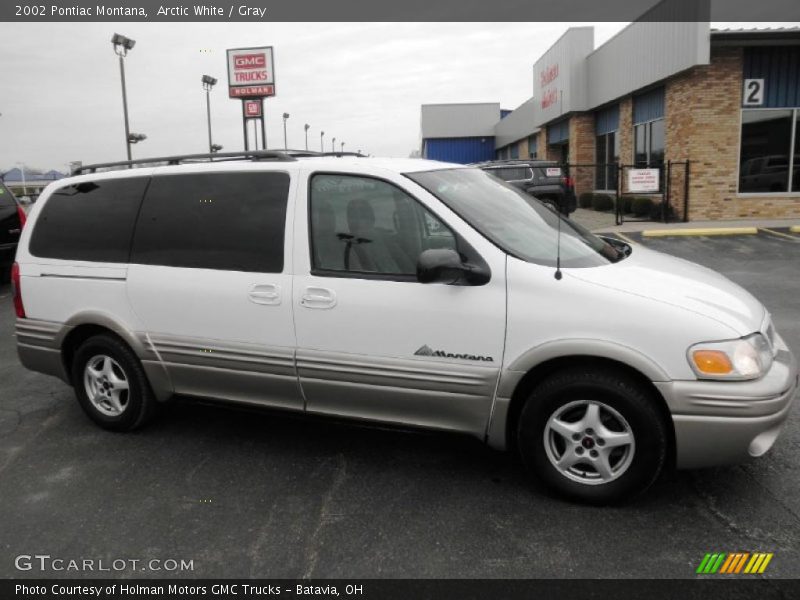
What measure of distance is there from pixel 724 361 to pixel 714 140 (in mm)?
15266

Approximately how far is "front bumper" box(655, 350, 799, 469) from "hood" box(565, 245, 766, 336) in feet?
0.92

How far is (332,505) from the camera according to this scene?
11.1 ft

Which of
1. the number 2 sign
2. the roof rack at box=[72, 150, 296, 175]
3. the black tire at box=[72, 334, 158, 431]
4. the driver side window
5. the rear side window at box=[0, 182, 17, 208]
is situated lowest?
the black tire at box=[72, 334, 158, 431]

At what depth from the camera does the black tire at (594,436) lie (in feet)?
10.2

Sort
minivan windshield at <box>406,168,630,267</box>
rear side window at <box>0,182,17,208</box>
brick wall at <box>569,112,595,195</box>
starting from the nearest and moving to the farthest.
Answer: minivan windshield at <box>406,168,630,267</box>, rear side window at <box>0,182,17,208</box>, brick wall at <box>569,112,595,195</box>

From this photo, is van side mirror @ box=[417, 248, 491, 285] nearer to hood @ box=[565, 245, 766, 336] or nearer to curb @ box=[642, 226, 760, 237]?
hood @ box=[565, 245, 766, 336]

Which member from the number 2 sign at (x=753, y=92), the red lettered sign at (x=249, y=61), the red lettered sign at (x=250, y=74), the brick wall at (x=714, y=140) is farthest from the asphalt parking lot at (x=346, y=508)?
the red lettered sign at (x=249, y=61)

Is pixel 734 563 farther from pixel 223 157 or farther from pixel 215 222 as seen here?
pixel 223 157

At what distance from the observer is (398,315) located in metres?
3.46

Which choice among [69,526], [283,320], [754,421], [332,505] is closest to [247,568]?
[332,505]

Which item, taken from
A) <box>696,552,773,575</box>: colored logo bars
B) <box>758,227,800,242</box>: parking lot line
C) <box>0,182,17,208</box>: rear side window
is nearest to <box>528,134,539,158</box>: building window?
<box>758,227,800,242</box>: parking lot line

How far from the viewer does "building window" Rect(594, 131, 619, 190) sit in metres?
22.5

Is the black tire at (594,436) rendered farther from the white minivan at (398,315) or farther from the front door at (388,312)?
the front door at (388,312)

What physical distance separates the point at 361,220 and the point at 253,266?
0.70 m
